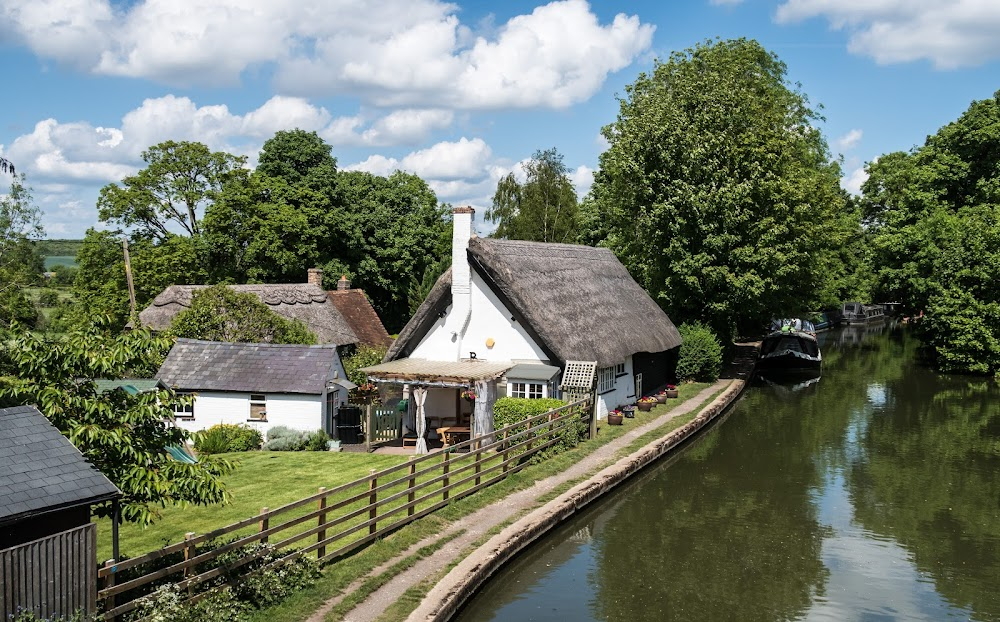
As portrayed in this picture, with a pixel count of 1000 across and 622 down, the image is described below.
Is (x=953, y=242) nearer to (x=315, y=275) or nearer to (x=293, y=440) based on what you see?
(x=315, y=275)

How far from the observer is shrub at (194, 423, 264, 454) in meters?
25.5

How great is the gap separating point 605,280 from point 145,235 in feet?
87.7

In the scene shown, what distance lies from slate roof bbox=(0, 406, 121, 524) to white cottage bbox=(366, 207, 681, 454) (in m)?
15.0

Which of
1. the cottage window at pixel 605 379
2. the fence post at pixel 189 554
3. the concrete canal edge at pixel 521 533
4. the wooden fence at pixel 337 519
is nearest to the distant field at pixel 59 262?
the cottage window at pixel 605 379

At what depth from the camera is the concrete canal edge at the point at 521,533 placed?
1315 centimetres

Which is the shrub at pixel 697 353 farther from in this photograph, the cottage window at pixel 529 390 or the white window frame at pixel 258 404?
the white window frame at pixel 258 404

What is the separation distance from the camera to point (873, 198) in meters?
68.2

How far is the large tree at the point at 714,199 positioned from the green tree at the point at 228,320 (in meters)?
17.8

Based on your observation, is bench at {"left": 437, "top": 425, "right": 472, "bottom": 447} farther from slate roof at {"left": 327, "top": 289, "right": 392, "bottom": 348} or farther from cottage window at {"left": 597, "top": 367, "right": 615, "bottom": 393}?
slate roof at {"left": 327, "top": 289, "right": 392, "bottom": 348}

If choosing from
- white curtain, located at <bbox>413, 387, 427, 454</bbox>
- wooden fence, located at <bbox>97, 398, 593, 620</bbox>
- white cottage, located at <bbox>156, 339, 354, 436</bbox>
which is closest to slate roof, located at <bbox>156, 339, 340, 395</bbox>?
white cottage, located at <bbox>156, 339, 354, 436</bbox>

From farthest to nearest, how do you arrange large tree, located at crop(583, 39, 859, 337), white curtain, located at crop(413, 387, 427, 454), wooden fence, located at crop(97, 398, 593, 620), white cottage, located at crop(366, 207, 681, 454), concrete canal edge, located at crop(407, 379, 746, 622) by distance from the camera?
large tree, located at crop(583, 39, 859, 337) → white cottage, located at crop(366, 207, 681, 454) → white curtain, located at crop(413, 387, 427, 454) → concrete canal edge, located at crop(407, 379, 746, 622) → wooden fence, located at crop(97, 398, 593, 620)

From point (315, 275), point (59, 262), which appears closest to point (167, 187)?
point (315, 275)

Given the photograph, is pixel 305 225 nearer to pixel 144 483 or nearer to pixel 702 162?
pixel 702 162

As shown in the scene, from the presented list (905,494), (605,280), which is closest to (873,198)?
(605,280)
